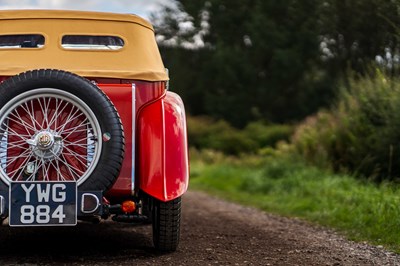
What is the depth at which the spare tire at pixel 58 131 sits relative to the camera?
5.08m

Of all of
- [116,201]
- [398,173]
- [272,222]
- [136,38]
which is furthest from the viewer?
[398,173]

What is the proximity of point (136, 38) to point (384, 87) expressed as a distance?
5285mm

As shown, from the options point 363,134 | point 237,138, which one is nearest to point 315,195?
point 363,134

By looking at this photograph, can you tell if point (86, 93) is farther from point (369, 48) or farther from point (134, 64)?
point (369, 48)

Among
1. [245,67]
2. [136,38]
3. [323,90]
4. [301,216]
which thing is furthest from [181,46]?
[136,38]

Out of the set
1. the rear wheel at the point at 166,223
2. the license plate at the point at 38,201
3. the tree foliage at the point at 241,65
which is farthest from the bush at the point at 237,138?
the license plate at the point at 38,201

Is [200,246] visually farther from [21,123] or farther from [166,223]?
[21,123]

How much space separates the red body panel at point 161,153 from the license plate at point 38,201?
63cm

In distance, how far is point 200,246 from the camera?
6293 mm

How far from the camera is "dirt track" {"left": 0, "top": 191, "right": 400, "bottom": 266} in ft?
17.9

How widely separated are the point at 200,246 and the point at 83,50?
1.98m

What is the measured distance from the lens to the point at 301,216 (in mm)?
9422

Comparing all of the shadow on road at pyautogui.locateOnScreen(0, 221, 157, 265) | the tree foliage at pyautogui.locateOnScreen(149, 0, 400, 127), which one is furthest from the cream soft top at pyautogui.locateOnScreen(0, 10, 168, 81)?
the tree foliage at pyautogui.locateOnScreen(149, 0, 400, 127)

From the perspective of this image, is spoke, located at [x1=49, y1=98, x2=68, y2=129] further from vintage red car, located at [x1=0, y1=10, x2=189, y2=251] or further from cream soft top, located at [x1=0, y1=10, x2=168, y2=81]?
cream soft top, located at [x1=0, y1=10, x2=168, y2=81]
